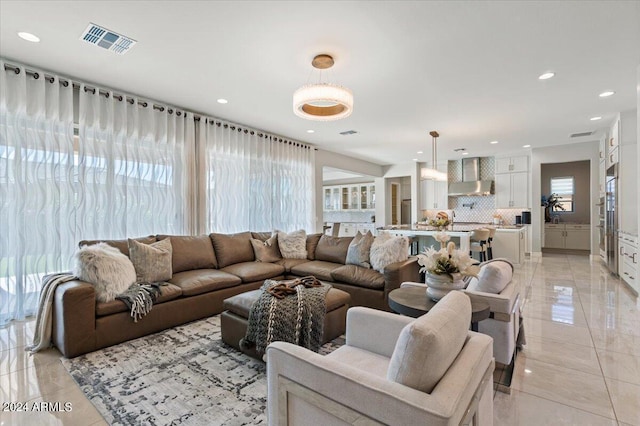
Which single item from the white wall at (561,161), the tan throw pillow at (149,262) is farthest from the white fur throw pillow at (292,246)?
the white wall at (561,161)

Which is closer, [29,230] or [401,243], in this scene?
[29,230]

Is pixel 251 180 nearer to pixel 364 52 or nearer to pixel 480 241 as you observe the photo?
pixel 364 52

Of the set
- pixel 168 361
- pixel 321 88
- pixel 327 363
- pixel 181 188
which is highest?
pixel 321 88

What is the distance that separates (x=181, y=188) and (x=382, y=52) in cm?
338

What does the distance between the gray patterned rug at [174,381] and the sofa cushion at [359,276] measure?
957 millimetres

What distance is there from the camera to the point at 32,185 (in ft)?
10.6

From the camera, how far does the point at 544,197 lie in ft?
30.5

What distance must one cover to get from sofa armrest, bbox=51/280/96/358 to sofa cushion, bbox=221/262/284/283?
1.61 metres

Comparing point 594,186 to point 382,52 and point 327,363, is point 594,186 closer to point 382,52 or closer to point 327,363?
point 382,52

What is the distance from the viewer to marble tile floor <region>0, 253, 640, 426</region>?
1803 millimetres

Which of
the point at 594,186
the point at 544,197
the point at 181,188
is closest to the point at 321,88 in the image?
the point at 181,188

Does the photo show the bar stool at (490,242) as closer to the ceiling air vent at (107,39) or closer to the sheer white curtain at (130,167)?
the sheer white curtain at (130,167)

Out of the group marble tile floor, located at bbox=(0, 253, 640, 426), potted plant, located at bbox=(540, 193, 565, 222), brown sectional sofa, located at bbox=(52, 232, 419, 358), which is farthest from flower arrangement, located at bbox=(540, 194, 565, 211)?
brown sectional sofa, located at bbox=(52, 232, 419, 358)

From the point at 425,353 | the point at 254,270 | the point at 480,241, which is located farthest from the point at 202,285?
the point at 480,241
